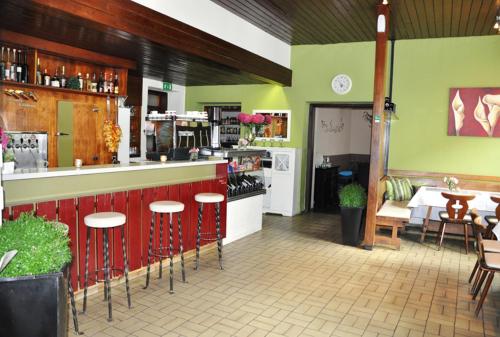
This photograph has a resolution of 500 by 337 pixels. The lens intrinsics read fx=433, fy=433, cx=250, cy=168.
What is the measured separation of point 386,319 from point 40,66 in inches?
217

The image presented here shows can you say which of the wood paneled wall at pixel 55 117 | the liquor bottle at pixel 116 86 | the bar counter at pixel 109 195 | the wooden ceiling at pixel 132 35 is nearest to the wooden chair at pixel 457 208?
the bar counter at pixel 109 195

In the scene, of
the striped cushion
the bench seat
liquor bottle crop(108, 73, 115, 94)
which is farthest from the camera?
the striped cushion

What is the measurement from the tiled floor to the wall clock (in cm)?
343

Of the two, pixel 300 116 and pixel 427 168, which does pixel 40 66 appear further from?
pixel 427 168

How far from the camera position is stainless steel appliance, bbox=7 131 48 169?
5.86m

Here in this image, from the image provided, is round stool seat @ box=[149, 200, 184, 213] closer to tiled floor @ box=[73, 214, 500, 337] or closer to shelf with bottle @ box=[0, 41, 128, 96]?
tiled floor @ box=[73, 214, 500, 337]

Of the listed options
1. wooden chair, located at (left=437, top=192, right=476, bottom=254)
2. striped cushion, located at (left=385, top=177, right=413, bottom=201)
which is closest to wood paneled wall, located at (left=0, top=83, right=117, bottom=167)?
striped cushion, located at (left=385, top=177, right=413, bottom=201)

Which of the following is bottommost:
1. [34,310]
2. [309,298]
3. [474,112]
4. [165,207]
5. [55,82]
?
[309,298]

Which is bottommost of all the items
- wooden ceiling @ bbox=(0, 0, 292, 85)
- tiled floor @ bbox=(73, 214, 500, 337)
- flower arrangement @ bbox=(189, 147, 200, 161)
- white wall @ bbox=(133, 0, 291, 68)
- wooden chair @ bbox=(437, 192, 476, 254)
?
tiled floor @ bbox=(73, 214, 500, 337)

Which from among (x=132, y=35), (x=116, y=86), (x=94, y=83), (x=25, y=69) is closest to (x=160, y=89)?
(x=116, y=86)

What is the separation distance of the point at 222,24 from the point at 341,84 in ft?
10.1

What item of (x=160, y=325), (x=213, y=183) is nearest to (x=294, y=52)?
(x=213, y=183)

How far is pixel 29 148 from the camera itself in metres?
5.98

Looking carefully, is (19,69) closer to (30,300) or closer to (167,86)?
(167,86)
